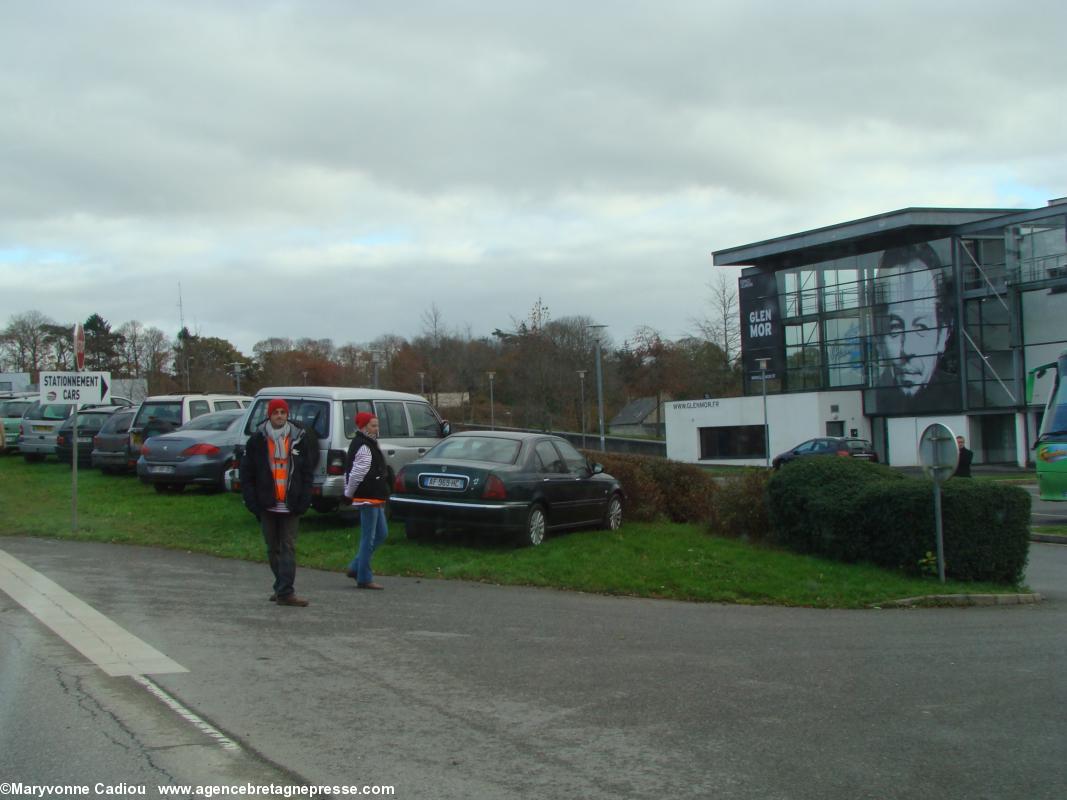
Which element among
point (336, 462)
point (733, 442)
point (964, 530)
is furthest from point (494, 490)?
point (733, 442)

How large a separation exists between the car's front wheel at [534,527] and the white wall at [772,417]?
126 feet

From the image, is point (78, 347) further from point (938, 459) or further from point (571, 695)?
point (938, 459)

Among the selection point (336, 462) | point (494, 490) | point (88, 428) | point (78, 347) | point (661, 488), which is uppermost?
point (78, 347)

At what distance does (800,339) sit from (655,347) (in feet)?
86.7

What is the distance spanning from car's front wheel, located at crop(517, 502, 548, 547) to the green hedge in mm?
3250

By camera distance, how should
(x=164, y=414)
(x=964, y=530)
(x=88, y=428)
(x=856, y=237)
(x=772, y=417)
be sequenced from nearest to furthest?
(x=964, y=530)
(x=164, y=414)
(x=88, y=428)
(x=856, y=237)
(x=772, y=417)

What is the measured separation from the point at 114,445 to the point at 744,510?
14.9m

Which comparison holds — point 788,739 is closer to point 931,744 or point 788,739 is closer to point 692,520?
point 931,744

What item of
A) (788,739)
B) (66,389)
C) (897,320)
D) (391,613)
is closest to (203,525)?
(66,389)

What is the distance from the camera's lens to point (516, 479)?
41.7 feet

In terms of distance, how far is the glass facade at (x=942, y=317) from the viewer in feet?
148

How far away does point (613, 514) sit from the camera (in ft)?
49.5

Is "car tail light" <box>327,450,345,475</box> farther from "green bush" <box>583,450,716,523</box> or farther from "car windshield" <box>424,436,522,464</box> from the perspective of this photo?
"green bush" <box>583,450,716,523</box>

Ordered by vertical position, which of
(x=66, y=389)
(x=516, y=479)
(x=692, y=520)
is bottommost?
Result: (x=692, y=520)
